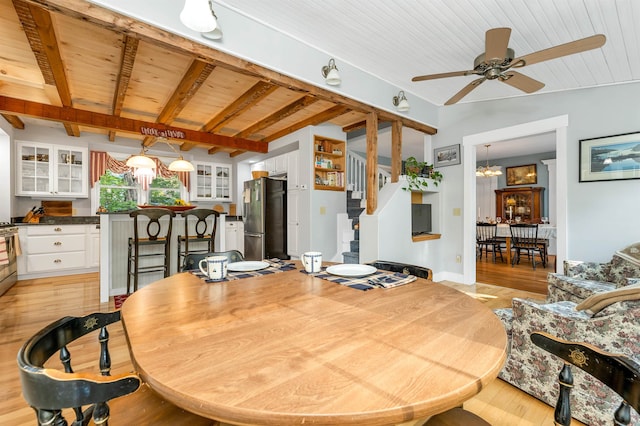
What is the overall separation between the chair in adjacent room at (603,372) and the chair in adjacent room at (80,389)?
0.91 m

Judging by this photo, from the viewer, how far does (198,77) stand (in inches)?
127

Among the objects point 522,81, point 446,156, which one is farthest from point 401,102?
point 446,156

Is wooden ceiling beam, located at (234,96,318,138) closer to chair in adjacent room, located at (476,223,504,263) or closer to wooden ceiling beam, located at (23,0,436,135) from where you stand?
wooden ceiling beam, located at (23,0,436,135)

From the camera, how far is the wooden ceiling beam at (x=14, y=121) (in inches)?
174

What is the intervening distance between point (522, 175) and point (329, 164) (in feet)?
18.8

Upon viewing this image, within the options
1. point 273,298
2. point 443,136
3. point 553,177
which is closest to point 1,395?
point 273,298

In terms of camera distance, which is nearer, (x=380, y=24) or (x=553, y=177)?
(x=380, y=24)

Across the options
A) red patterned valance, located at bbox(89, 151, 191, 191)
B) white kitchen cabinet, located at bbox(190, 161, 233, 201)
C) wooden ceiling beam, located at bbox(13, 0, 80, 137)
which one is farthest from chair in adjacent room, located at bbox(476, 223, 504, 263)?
wooden ceiling beam, located at bbox(13, 0, 80, 137)

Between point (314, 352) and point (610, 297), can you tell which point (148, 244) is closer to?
point (314, 352)

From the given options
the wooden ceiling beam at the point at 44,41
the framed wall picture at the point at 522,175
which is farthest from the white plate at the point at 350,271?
the framed wall picture at the point at 522,175

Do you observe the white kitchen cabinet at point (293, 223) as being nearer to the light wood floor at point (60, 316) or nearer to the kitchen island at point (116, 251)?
the kitchen island at point (116, 251)

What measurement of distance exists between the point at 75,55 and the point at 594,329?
4611mm

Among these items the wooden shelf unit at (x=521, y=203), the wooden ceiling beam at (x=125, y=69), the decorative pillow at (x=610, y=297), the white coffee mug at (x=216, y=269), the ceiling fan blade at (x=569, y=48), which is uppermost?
the wooden ceiling beam at (x=125, y=69)

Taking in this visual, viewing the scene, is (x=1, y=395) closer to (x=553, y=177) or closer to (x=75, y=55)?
(x=75, y=55)
